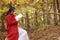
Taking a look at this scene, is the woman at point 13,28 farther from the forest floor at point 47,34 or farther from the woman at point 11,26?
the forest floor at point 47,34

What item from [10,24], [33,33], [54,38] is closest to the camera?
[10,24]

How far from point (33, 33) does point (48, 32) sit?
111 centimetres

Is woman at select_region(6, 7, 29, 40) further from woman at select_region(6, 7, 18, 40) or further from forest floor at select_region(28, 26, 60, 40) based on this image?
forest floor at select_region(28, 26, 60, 40)

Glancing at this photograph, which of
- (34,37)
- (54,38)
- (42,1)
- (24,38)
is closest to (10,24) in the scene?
(24,38)

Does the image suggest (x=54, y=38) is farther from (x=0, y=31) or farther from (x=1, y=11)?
(x=0, y=31)

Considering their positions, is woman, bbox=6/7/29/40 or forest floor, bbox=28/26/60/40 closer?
woman, bbox=6/7/29/40

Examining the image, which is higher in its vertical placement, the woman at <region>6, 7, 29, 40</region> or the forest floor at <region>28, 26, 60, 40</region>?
the woman at <region>6, 7, 29, 40</region>

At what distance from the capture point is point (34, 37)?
12.0 meters

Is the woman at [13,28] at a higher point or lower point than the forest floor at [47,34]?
higher

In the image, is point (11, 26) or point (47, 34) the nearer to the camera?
point (11, 26)

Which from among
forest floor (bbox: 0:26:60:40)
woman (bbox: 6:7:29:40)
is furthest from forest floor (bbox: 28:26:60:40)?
woman (bbox: 6:7:29:40)

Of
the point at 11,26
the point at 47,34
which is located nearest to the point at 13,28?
the point at 11,26

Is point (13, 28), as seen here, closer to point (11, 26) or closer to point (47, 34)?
point (11, 26)

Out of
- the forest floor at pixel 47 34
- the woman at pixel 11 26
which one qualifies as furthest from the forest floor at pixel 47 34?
the woman at pixel 11 26
